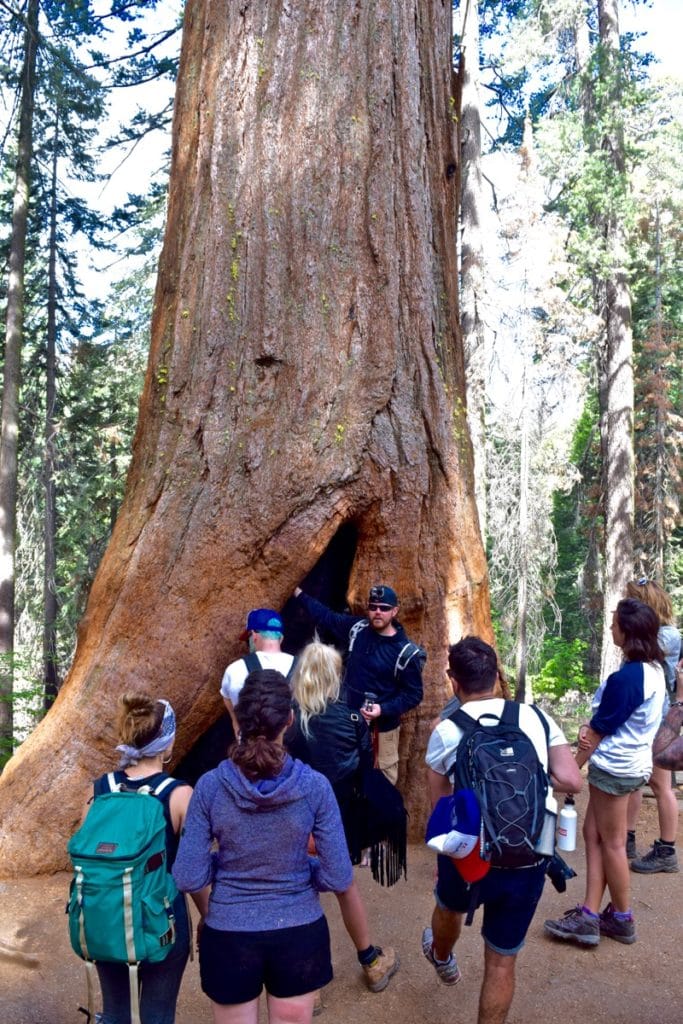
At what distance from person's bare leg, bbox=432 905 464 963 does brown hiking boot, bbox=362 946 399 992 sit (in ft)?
1.13

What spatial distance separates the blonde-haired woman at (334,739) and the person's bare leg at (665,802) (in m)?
2.35

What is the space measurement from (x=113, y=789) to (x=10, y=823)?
3.12 metres

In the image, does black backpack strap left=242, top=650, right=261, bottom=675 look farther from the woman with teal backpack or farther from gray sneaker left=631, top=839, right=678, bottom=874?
gray sneaker left=631, top=839, right=678, bottom=874

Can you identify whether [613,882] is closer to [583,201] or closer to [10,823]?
[10,823]

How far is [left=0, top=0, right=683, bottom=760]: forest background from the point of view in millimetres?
16859

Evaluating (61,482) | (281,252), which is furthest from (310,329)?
(61,482)

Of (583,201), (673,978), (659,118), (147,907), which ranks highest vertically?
(659,118)

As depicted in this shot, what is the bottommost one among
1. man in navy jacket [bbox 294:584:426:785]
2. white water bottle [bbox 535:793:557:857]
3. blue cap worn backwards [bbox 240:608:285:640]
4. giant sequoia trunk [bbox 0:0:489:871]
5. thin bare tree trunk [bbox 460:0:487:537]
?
white water bottle [bbox 535:793:557:857]

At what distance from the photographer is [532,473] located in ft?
84.5

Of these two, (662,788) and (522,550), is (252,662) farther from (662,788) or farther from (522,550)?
(522,550)

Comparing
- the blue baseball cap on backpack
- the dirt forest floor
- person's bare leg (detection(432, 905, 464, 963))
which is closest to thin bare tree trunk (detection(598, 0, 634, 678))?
the dirt forest floor

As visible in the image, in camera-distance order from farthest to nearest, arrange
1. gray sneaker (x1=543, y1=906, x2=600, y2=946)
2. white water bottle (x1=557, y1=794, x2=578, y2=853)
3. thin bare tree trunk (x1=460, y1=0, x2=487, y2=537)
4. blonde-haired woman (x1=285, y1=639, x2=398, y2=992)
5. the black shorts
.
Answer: thin bare tree trunk (x1=460, y1=0, x2=487, y2=537)
gray sneaker (x1=543, y1=906, x2=600, y2=946)
blonde-haired woman (x1=285, y1=639, x2=398, y2=992)
white water bottle (x1=557, y1=794, x2=578, y2=853)
the black shorts

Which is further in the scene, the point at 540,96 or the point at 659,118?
the point at 540,96

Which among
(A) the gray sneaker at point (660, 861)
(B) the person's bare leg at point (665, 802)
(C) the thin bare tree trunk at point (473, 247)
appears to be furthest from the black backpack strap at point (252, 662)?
(C) the thin bare tree trunk at point (473, 247)
